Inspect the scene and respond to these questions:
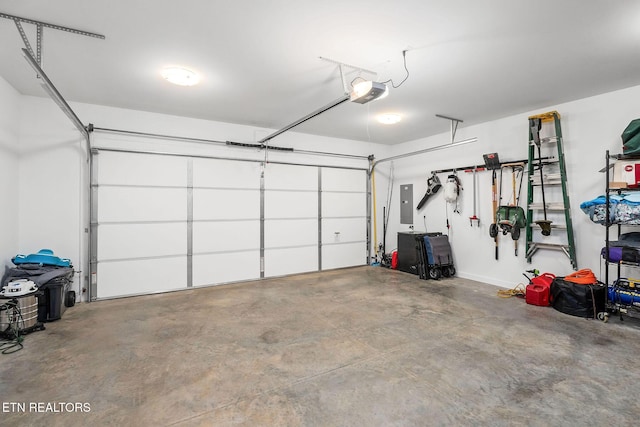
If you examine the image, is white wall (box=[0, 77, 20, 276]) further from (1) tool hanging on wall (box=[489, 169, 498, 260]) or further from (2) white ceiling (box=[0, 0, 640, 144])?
(1) tool hanging on wall (box=[489, 169, 498, 260])

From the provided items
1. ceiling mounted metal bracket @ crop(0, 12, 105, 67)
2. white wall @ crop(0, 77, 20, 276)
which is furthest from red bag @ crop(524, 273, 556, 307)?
white wall @ crop(0, 77, 20, 276)

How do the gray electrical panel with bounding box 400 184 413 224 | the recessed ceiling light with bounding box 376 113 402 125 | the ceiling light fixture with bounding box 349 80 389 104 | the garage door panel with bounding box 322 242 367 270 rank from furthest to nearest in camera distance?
the gray electrical panel with bounding box 400 184 413 224
the garage door panel with bounding box 322 242 367 270
the recessed ceiling light with bounding box 376 113 402 125
the ceiling light fixture with bounding box 349 80 389 104

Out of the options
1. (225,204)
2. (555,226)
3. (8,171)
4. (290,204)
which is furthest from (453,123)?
(8,171)

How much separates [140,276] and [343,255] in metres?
4.05

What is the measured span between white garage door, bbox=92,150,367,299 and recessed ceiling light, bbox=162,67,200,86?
5.95 feet

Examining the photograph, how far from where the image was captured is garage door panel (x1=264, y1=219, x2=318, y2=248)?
593 cm

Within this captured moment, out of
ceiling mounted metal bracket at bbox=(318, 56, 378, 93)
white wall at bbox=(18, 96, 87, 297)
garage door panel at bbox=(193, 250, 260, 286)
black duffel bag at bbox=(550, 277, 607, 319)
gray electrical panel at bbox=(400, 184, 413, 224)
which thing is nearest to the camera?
ceiling mounted metal bracket at bbox=(318, 56, 378, 93)

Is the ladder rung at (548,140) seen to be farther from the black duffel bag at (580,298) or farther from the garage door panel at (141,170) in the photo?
the garage door panel at (141,170)

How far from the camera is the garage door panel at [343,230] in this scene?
6.64 m

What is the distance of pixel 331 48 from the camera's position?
2.89m

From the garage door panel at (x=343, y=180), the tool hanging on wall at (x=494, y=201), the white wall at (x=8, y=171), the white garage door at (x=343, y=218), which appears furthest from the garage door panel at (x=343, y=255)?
the white wall at (x=8, y=171)

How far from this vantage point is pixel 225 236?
216 inches

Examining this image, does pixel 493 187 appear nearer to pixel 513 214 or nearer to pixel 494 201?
pixel 494 201

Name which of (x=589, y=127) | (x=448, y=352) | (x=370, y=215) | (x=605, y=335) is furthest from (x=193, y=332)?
(x=589, y=127)
